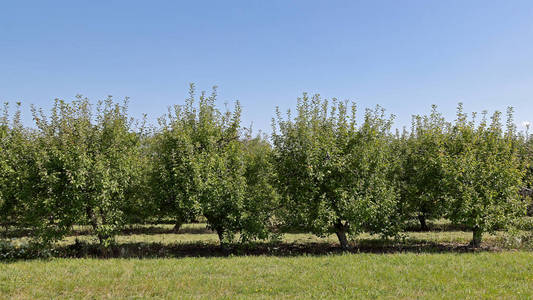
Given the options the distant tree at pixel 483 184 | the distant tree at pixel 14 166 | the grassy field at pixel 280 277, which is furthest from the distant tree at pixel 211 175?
the distant tree at pixel 483 184

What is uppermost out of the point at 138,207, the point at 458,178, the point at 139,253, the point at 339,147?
the point at 339,147

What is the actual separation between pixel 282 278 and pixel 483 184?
Answer: 10.6m

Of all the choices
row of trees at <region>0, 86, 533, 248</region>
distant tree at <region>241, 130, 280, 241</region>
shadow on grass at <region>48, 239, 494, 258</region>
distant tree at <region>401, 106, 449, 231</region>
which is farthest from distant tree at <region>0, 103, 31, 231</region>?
distant tree at <region>401, 106, 449, 231</region>

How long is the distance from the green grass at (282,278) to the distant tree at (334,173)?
7.25 feet

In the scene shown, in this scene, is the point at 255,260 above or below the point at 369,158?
below

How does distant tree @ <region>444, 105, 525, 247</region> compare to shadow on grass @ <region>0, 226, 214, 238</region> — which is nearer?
distant tree @ <region>444, 105, 525, 247</region>

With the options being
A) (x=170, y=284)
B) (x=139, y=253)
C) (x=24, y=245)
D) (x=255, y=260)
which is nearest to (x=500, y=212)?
(x=255, y=260)

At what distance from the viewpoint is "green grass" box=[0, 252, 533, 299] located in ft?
28.1

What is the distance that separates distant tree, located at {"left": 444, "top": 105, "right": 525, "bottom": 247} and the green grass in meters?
2.02

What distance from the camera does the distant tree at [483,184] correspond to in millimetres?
14352

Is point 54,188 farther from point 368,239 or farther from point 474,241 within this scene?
point 474,241

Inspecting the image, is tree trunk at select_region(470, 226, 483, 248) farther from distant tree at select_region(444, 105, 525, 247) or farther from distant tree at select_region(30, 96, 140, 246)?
distant tree at select_region(30, 96, 140, 246)

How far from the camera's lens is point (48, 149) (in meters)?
14.0

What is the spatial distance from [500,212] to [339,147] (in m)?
7.28
